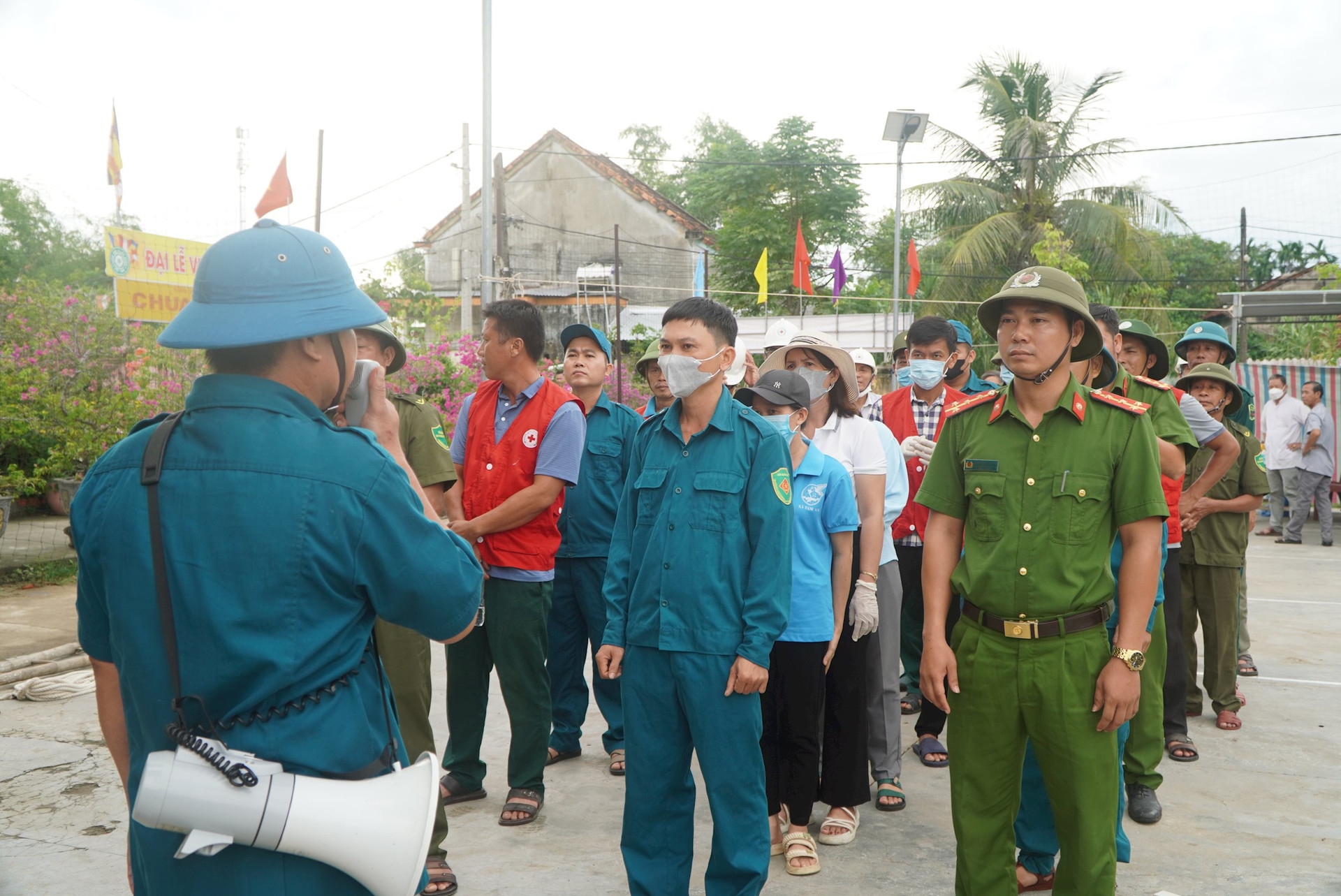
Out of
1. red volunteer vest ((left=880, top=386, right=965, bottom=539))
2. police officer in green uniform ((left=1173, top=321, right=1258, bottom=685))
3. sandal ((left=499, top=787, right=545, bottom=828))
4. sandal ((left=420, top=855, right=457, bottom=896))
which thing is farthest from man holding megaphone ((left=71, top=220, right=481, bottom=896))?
police officer in green uniform ((left=1173, top=321, right=1258, bottom=685))

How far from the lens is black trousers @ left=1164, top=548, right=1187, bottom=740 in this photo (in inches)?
195

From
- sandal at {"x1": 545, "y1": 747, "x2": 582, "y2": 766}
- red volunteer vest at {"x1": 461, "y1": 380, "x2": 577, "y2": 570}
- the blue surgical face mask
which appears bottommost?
sandal at {"x1": 545, "y1": 747, "x2": 582, "y2": 766}

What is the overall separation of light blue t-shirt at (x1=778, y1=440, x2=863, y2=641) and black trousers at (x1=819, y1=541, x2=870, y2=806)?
396 mm

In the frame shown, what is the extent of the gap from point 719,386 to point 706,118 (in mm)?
49247

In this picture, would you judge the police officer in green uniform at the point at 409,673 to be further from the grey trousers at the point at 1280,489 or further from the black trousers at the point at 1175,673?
the grey trousers at the point at 1280,489

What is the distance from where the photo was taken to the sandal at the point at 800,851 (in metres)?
3.78

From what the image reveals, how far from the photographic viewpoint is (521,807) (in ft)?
13.9

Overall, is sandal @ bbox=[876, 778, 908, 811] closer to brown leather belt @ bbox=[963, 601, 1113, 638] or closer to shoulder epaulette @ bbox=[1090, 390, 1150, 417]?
brown leather belt @ bbox=[963, 601, 1113, 638]

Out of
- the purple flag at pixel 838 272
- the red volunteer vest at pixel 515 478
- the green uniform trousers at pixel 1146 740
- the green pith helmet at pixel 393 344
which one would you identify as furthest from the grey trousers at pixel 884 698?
the purple flag at pixel 838 272

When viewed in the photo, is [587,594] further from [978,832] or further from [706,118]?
[706,118]

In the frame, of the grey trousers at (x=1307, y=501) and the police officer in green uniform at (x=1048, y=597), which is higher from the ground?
the police officer in green uniform at (x=1048, y=597)

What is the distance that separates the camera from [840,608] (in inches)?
157

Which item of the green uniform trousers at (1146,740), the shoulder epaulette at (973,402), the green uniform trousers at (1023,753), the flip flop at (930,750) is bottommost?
the flip flop at (930,750)

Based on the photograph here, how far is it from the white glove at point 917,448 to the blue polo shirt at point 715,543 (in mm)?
2416
